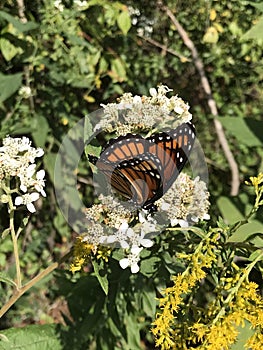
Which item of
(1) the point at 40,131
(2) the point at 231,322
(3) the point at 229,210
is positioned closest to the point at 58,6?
(1) the point at 40,131

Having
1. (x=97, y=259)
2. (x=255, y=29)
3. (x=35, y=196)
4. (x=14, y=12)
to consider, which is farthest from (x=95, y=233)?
(x=14, y=12)

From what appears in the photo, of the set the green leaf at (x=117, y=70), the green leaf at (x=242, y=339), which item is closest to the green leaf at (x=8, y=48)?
the green leaf at (x=117, y=70)

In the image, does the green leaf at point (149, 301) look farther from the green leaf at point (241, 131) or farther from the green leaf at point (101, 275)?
the green leaf at point (241, 131)

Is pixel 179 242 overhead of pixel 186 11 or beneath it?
beneath

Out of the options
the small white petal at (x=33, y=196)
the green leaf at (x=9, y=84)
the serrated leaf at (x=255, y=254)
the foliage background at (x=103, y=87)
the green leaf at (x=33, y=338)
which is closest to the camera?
the serrated leaf at (x=255, y=254)

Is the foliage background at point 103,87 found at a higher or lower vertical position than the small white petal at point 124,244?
higher

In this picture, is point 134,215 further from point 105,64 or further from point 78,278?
point 105,64
